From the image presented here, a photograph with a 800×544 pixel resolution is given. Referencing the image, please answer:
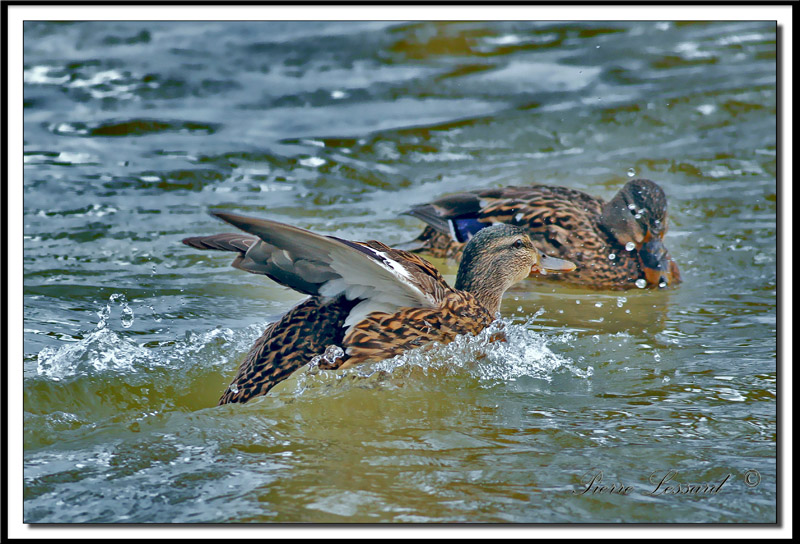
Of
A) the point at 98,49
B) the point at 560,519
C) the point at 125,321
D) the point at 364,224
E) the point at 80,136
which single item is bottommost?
the point at 560,519

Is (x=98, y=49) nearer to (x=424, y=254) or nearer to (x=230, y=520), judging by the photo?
(x=424, y=254)

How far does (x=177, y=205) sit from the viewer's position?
297 inches

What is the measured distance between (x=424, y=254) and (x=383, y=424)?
271cm

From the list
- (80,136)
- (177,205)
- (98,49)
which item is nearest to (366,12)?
(177,205)

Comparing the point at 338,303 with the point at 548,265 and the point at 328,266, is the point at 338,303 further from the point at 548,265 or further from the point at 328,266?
the point at 548,265

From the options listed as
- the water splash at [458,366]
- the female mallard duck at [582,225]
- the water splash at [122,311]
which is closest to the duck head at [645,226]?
the female mallard duck at [582,225]

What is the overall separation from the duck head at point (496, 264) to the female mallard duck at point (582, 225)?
91 cm

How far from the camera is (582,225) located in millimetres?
6273

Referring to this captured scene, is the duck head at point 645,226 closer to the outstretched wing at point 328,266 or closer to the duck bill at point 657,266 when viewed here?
the duck bill at point 657,266

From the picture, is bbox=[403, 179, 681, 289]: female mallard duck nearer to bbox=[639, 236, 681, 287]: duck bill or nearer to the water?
bbox=[639, 236, 681, 287]: duck bill

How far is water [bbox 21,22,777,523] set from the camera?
3498 mm

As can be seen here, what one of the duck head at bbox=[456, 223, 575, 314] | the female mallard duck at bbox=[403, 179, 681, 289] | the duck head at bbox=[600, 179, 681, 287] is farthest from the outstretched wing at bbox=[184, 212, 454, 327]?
the duck head at bbox=[600, 179, 681, 287]

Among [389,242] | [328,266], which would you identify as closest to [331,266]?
[328,266]

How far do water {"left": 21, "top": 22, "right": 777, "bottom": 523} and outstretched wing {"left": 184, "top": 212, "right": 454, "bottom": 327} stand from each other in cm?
38
